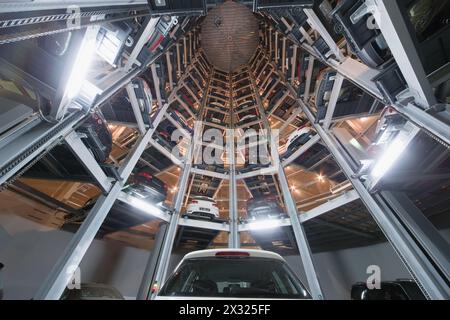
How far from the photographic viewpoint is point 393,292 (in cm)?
521

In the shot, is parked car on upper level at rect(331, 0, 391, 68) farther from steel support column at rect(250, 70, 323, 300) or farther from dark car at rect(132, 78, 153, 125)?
dark car at rect(132, 78, 153, 125)

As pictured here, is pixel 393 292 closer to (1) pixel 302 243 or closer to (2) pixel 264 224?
(1) pixel 302 243

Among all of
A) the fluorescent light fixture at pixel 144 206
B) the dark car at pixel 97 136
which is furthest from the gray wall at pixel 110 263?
the dark car at pixel 97 136

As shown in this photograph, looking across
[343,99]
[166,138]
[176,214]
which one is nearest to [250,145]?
[166,138]

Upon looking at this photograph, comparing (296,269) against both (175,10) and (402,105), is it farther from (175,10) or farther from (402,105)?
(175,10)

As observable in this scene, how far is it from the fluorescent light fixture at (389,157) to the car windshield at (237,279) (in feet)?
9.13

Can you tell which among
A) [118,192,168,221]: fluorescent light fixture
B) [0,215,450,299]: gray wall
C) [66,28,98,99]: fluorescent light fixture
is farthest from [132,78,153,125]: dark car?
[0,215,450,299]: gray wall

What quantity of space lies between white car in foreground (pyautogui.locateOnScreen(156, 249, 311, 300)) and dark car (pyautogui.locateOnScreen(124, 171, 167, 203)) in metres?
3.41

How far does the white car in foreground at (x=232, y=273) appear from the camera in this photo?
6.16 feet

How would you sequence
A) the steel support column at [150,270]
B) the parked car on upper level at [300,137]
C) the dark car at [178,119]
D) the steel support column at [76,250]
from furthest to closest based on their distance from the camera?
the dark car at [178,119] < the parked car on upper level at [300,137] < the steel support column at [150,270] < the steel support column at [76,250]

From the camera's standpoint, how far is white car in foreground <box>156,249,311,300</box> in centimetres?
188

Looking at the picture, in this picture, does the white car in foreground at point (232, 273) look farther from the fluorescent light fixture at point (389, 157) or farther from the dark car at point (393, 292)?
the dark car at point (393, 292)
